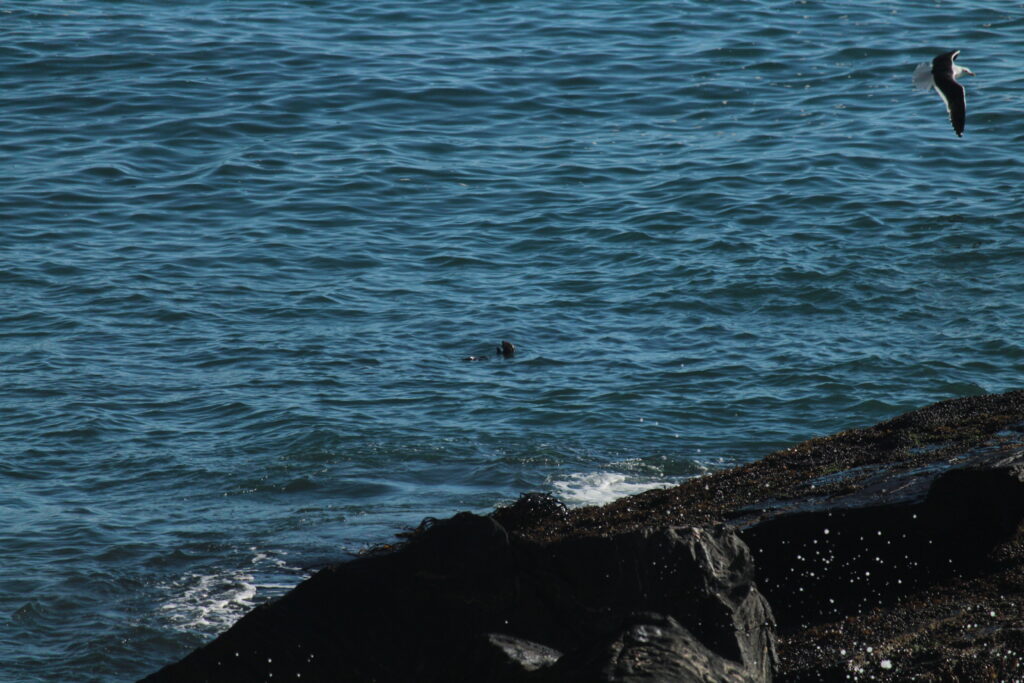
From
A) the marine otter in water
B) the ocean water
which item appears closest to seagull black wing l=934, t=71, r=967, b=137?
the ocean water

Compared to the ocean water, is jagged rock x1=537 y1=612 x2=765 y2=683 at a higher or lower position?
higher

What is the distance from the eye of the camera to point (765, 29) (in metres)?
26.6

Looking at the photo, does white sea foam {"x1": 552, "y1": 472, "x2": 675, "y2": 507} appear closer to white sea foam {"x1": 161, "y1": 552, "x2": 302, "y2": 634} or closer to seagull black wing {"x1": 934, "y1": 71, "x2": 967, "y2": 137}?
white sea foam {"x1": 161, "y1": 552, "x2": 302, "y2": 634}

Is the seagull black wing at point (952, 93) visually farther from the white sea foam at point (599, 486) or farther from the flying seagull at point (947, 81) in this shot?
the white sea foam at point (599, 486)

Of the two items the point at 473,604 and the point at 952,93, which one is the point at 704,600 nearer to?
the point at 473,604

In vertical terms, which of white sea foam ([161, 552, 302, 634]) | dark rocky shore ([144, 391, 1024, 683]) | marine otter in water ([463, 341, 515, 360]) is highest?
dark rocky shore ([144, 391, 1024, 683])

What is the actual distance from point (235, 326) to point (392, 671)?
8439 mm

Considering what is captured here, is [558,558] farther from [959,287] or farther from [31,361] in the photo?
[959,287]

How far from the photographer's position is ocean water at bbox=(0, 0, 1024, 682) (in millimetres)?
10766

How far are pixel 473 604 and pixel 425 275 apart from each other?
9.50 meters

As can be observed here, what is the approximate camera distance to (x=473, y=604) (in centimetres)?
669

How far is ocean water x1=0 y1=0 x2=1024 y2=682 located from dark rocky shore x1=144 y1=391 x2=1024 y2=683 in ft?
7.05

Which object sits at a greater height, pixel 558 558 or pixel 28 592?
pixel 558 558

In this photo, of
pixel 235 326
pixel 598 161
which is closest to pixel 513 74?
pixel 598 161
